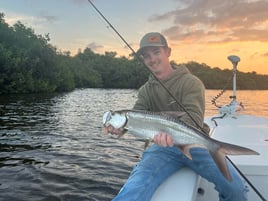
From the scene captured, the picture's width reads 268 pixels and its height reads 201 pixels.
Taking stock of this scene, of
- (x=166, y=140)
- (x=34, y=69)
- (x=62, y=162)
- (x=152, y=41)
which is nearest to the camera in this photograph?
(x=166, y=140)

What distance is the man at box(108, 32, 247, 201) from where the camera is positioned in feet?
10.8

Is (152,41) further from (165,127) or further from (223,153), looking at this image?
(223,153)

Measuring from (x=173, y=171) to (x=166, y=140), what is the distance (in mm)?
606

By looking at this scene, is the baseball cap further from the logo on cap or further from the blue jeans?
the blue jeans

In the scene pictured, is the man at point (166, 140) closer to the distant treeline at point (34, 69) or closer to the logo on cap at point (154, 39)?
the logo on cap at point (154, 39)

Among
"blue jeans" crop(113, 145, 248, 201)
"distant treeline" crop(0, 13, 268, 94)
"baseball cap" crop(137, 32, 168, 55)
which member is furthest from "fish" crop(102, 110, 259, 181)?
"distant treeline" crop(0, 13, 268, 94)

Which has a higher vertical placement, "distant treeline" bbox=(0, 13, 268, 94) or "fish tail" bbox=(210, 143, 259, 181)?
"distant treeline" bbox=(0, 13, 268, 94)

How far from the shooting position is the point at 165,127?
131 inches

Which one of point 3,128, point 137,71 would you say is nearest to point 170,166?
point 3,128

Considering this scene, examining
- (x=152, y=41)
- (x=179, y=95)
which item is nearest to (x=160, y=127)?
(x=179, y=95)

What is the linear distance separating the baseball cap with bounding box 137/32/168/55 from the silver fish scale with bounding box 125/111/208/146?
97cm

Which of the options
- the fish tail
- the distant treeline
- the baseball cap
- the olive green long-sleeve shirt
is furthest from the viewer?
the distant treeline

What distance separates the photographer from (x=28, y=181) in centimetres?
740

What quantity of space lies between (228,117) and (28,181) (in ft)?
16.0
